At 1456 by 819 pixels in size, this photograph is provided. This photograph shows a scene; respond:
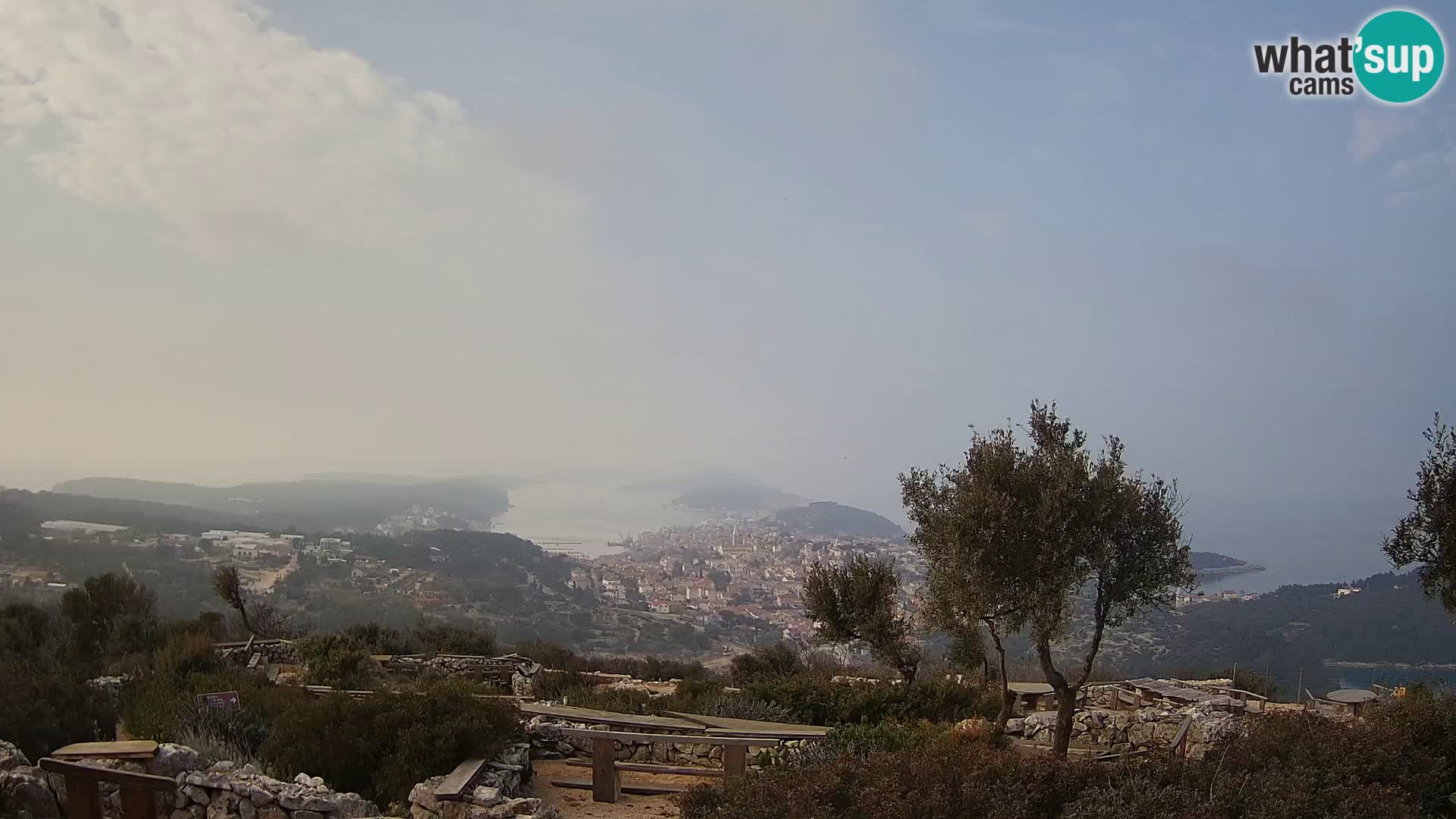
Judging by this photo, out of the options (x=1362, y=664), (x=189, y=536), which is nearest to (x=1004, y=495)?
(x=1362, y=664)

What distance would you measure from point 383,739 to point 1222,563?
44.0 metres

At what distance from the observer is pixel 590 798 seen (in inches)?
394

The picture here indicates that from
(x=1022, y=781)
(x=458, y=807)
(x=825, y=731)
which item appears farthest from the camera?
(x=825, y=731)

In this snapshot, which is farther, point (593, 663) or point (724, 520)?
point (724, 520)

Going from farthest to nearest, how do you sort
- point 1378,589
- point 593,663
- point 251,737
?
point 1378,589 < point 593,663 < point 251,737

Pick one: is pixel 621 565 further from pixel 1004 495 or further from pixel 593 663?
pixel 1004 495

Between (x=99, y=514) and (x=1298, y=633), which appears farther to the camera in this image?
(x=99, y=514)

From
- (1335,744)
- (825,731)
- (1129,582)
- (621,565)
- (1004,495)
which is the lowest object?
(621,565)

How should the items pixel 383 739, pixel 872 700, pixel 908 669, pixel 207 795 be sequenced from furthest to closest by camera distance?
pixel 908 669
pixel 872 700
pixel 383 739
pixel 207 795

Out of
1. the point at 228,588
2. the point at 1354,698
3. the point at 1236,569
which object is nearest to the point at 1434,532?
the point at 1354,698

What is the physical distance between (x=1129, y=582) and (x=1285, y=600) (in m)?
30.5

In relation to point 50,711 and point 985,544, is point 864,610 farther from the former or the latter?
point 50,711

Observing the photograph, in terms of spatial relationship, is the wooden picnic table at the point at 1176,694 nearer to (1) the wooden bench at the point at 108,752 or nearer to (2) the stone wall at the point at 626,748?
(2) the stone wall at the point at 626,748

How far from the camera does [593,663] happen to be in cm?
2248
